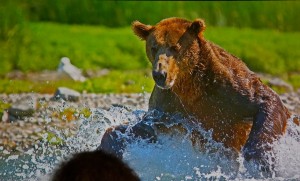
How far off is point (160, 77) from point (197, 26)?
653 mm

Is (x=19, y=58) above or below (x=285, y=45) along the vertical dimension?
below

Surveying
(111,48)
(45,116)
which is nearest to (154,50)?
(45,116)

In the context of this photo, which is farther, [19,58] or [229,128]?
[19,58]

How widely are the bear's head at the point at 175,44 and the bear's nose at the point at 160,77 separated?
0.10 metres

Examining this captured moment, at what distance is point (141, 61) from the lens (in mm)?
16250

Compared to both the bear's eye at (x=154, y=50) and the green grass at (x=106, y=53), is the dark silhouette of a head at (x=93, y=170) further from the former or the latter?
the green grass at (x=106, y=53)

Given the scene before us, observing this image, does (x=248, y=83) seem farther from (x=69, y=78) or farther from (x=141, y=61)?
(x=141, y=61)

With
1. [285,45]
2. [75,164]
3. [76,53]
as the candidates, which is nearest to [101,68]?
[76,53]

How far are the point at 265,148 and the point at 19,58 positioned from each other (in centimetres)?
849

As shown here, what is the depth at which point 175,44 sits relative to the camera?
7.72 meters

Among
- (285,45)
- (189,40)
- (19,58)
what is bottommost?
(19,58)

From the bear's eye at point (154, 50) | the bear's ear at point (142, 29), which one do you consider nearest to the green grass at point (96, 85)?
the bear's ear at point (142, 29)

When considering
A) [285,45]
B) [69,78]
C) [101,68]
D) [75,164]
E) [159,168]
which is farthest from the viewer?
[285,45]

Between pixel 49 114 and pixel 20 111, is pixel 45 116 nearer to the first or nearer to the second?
pixel 49 114
